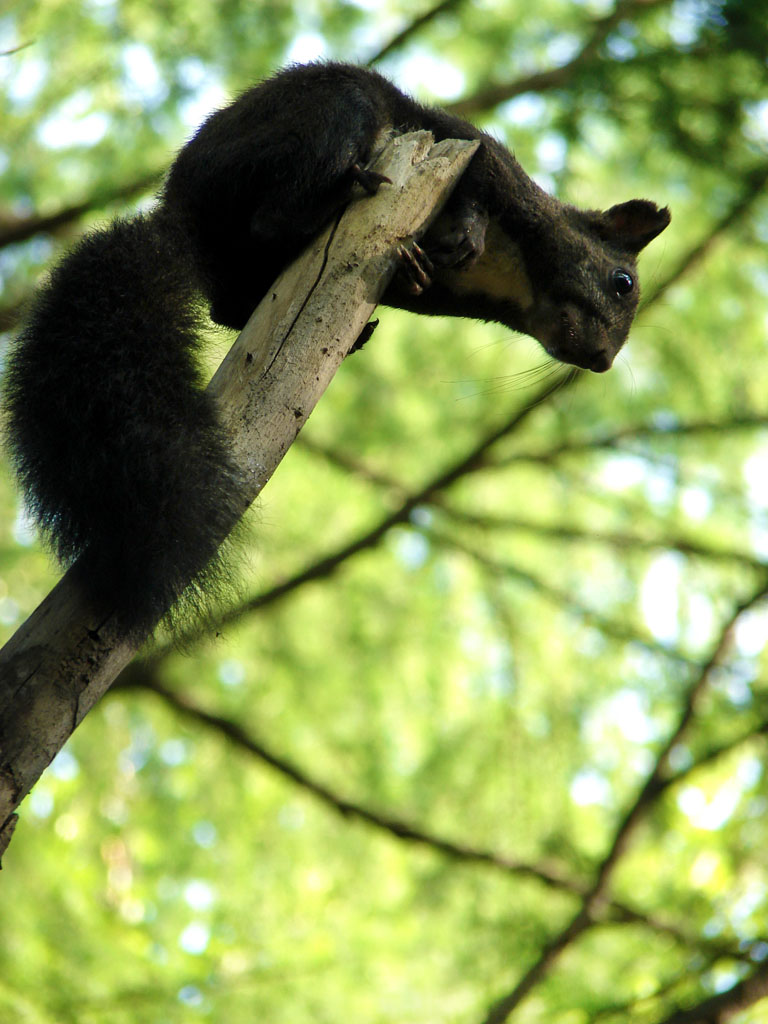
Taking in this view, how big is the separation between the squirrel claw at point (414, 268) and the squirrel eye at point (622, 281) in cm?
102

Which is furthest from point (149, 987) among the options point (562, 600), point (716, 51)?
point (716, 51)

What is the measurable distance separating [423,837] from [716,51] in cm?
335

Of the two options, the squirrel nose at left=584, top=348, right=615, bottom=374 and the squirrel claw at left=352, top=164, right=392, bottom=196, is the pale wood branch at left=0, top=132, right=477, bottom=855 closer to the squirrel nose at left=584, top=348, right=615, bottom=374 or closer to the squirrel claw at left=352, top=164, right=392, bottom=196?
the squirrel claw at left=352, top=164, right=392, bottom=196

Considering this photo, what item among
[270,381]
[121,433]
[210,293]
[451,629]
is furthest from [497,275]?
[451,629]

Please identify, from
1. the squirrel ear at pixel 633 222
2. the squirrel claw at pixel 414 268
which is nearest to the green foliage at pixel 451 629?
the squirrel ear at pixel 633 222

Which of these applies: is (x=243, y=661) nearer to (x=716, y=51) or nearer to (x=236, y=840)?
(x=236, y=840)

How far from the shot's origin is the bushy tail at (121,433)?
69.7 inches

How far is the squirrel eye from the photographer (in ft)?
10.3

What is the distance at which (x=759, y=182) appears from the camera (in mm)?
4125

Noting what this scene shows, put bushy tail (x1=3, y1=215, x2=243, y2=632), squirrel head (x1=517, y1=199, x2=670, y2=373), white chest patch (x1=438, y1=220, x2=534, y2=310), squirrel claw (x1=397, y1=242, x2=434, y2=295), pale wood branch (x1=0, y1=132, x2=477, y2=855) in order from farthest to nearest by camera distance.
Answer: squirrel head (x1=517, y1=199, x2=670, y2=373) → white chest patch (x1=438, y1=220, x2=534, y2=310) → squirrel claw (x1=397, y1=242, x2=434, y2=295) → bushy tail (x1=3, y1=215, x2=243, y2=632) → pale wood branch (x1=0, y1=132, x2=477, y2=855)

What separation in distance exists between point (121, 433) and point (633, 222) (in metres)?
2.09

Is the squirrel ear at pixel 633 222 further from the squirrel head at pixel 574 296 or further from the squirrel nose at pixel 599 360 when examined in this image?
the squirrel nose at pixel 599 360

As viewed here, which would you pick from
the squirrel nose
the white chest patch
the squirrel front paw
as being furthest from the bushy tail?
the squirrel nose

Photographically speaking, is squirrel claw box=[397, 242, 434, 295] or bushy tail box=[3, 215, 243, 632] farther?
squirrel claw box=[397, 242, 434, 295]
